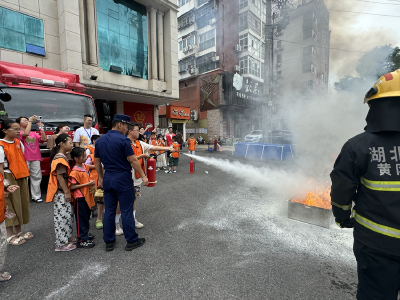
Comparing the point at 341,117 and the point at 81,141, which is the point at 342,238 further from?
the point at 81,141

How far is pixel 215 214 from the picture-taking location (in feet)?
14.0

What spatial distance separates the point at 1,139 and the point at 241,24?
27.5m

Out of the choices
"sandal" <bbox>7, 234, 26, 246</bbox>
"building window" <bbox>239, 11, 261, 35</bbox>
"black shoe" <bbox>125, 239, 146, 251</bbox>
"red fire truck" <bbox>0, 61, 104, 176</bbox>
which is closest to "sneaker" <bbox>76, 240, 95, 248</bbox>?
"black shoe" <bbox>125, 239, 146, 251</bbox>

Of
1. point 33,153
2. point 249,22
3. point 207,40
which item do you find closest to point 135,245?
point 33,153

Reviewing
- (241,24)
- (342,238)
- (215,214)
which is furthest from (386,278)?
(241,24)

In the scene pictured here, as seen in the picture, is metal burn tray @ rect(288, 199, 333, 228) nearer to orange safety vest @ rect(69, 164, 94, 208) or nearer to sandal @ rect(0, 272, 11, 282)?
orange safety vest @ rect(69, 164, 94, 208)

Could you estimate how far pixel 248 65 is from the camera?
26984 millimetres

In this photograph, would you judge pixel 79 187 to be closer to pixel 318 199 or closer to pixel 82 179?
pixel 82 179

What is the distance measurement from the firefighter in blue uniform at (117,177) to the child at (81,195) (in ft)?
0.95

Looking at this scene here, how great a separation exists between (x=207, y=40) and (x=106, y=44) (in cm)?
1838

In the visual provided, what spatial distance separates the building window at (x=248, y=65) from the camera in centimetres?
2683

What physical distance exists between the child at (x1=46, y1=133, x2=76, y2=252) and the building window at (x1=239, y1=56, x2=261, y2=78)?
27971mm

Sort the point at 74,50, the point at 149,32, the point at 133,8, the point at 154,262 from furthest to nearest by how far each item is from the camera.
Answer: the point at 149,32
the point at 133,8
the point at 74,50
the point at 154,262

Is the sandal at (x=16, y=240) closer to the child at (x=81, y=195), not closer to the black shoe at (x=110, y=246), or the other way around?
the child at (x=81, y=195)
